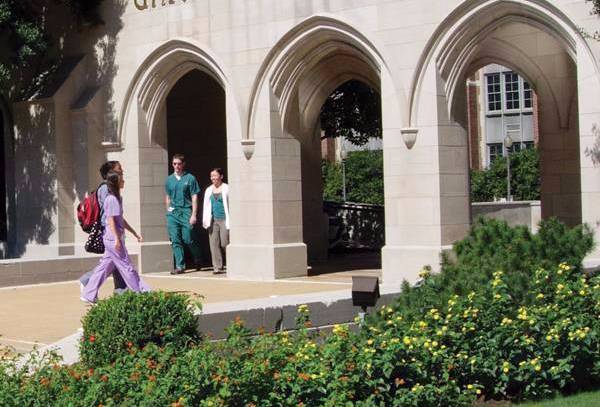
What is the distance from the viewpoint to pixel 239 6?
1891 centimetres

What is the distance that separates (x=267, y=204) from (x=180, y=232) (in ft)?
6.91

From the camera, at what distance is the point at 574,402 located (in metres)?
8.89

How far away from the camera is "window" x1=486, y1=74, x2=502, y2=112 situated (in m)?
54.2

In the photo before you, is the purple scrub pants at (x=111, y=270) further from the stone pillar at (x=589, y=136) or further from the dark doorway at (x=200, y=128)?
the dark doorway at (x=200, y=128)

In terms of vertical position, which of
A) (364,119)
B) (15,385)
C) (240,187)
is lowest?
(15,385)

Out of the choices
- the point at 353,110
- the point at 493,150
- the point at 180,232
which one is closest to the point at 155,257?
the point at 180,232

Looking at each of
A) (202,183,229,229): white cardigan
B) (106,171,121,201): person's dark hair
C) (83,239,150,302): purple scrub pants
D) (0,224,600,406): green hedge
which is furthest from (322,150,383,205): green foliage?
(0,224,600,406): green hedge

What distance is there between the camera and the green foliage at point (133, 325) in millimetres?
8906

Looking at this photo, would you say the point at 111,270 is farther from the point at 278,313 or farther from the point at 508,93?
the point at 508,93

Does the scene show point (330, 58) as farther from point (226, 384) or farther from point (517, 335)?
point (226, 384)

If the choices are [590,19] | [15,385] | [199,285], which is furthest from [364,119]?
[15,385]

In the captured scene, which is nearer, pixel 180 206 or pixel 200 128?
pixel 180 206

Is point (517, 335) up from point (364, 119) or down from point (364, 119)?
down

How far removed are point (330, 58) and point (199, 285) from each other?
18.3 ft
